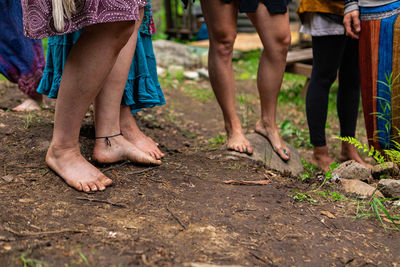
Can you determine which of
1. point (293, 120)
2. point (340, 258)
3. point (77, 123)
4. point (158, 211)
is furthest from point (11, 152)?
point (293, 120)

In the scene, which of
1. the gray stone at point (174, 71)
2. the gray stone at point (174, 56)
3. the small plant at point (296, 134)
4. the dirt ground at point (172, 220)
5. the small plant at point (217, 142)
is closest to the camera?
the dirt ground at point (172, 220)

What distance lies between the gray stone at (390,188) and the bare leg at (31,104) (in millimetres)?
2387

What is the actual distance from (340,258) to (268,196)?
0.54 meters

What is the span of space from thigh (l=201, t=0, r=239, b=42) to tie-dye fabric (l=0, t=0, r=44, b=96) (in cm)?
136

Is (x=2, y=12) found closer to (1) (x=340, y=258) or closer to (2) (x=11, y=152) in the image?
(2) (x=11, y=152)

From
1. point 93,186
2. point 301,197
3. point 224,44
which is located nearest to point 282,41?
point 224,44

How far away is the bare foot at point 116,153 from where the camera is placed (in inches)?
87.9

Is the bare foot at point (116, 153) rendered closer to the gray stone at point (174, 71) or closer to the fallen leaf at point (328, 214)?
the fallen leaf at point (328, 214)

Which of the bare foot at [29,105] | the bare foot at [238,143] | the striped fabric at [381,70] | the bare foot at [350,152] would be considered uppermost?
the striped fabric at [381,70]

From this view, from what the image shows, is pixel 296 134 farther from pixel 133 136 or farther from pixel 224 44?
pixel 133 136

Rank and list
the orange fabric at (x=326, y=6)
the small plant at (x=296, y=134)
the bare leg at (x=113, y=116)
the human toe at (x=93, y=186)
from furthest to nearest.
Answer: the small plant at (x=296, y=134) → the orange fabric at (x=326, y=6) → the bare leg at (x=113, y=116) → the human toe at (x=93, y=186)

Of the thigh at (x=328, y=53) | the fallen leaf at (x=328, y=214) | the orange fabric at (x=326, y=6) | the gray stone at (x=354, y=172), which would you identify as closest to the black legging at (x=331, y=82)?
the thigh at (x=328, y=53)

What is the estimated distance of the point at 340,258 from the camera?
1.60 m

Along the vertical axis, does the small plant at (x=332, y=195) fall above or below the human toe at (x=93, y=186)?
below
